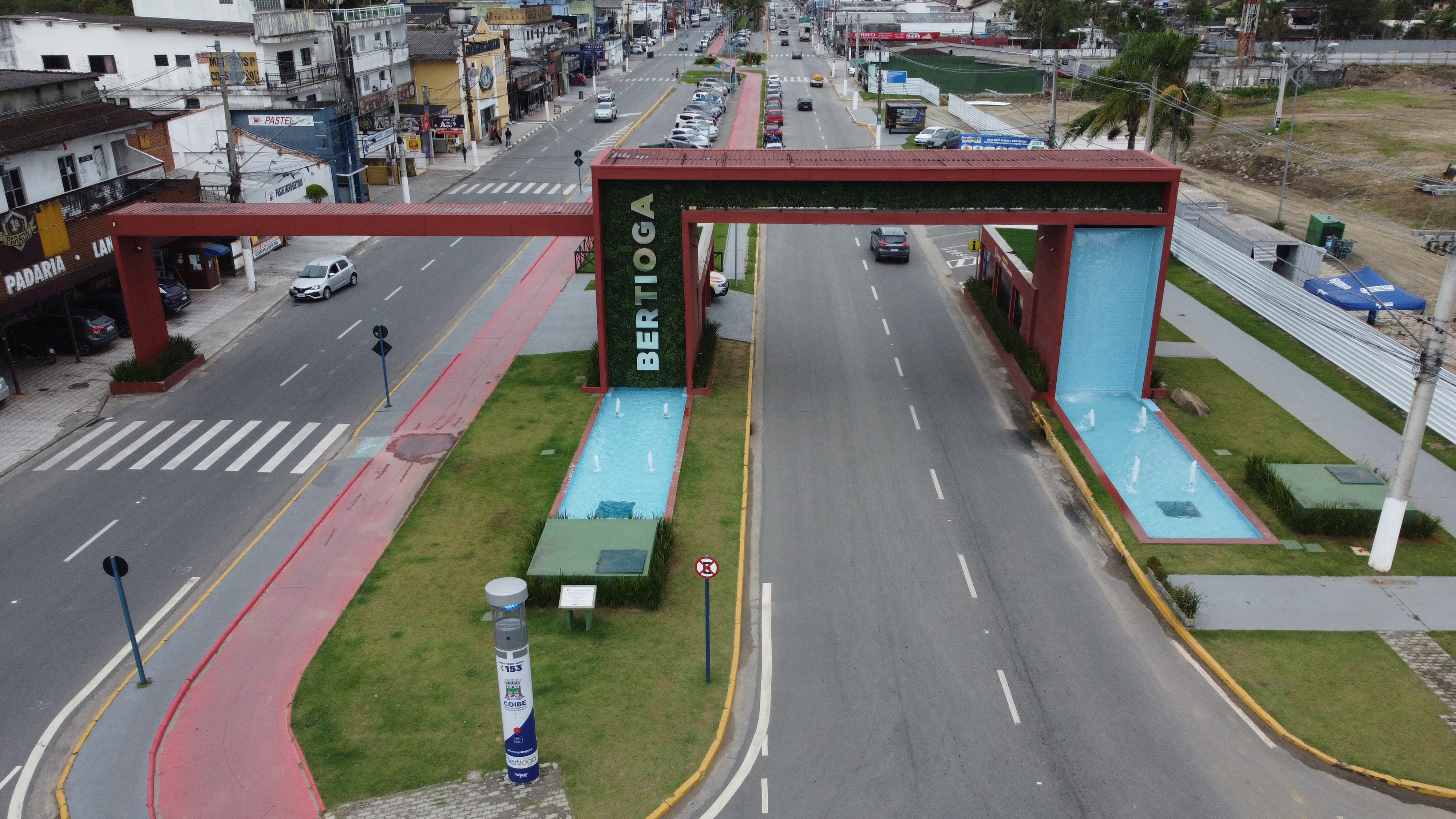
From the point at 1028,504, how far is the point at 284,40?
2098 inches

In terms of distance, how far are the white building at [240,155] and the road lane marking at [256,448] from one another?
2536 centimetres

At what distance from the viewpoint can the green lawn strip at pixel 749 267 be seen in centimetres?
4609

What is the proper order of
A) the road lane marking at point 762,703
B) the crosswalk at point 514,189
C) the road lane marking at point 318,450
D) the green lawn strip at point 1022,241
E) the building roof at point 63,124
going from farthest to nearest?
the crosswalk at point 514,189
the green lawn strip at point 1022,241
the building roof at point 63,124
the road lane marking at point 318,450
the road lane marking at point 762,703

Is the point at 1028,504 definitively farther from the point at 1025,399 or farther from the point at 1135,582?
the point at 1025,399

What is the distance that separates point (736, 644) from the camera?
2148 centimetres

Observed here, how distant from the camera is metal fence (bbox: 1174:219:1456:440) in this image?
30.8 metres

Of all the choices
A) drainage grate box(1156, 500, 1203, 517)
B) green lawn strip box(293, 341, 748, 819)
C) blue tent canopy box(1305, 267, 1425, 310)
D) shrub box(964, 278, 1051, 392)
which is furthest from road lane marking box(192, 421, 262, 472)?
blue tent canopy box(1305, 267, 1425, 310)

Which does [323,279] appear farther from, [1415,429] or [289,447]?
[1415,429]

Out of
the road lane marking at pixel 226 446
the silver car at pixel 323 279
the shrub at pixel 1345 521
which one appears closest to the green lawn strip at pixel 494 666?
the road lane marking at pixel 226 446

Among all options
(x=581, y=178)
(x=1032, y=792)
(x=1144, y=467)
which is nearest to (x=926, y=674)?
(x=1032, y=792)

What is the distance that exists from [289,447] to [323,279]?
15826 mm

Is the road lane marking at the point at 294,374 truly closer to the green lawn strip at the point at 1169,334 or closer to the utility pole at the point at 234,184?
the utility pole at the point at 234,184

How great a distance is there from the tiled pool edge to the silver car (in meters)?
29.7

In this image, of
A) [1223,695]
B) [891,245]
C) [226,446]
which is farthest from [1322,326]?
[226,446]
